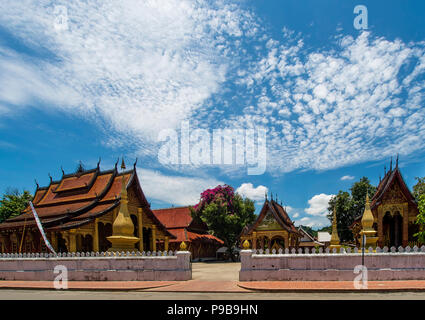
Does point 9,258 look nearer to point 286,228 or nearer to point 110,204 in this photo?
point 110,204

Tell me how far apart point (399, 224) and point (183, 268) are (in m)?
19.9

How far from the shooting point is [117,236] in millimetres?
14164

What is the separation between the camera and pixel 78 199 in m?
25.2

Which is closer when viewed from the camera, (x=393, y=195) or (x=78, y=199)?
(x=393, y=195)

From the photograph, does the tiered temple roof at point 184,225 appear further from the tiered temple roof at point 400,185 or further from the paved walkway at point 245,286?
the paved walkway at point 245,286

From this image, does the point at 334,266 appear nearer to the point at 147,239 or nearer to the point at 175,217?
the point at 147,239

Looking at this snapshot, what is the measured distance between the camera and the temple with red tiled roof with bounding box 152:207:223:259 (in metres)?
37.7

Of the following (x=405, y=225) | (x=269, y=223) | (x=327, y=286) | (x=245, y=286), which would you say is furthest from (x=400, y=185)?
(x=245, y=286)

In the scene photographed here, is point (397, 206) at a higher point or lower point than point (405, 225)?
higher

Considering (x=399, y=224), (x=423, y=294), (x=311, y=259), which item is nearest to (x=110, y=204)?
(x=311, y=259)

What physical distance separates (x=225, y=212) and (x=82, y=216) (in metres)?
18.5

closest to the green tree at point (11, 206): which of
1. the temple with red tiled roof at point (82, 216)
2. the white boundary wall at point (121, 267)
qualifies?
the temple with red tiled roof at point (82, 216)

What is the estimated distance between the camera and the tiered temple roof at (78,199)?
853 inches

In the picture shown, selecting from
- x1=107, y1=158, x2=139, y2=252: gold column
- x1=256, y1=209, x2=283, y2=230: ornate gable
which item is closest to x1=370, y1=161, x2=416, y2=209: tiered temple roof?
x1=256, y1=209, x2=283, y2=230: ornate gable
